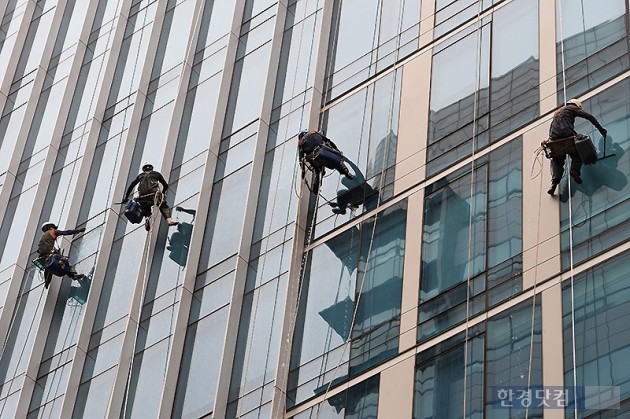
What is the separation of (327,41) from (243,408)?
8816mm

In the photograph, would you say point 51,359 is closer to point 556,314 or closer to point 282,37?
point 282,37

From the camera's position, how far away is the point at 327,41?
100 ft

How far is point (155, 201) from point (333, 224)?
4.72 m

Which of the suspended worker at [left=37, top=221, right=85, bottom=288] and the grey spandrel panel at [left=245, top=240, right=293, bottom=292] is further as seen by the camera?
the suspended worker at [left=37, top=221, right=85, bottom=288]

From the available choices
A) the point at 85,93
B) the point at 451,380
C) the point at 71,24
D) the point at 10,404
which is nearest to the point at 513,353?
the point at 451,380

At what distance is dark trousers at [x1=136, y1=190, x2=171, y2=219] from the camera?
29688mm

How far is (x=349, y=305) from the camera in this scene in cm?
2519

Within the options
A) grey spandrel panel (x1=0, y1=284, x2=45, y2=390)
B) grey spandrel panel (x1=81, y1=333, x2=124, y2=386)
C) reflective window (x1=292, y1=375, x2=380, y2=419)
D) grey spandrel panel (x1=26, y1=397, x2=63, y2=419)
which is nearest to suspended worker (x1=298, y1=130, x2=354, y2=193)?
reflective window (x1=292, y1=375, x2=380, y2=419)

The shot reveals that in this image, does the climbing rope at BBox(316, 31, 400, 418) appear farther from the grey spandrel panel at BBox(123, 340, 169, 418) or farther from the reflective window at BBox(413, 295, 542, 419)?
→ the grey spandrel panel at BBox(123, 340, 169, 418)

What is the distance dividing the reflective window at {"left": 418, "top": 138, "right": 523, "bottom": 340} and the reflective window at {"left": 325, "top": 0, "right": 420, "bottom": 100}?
4.32 meters

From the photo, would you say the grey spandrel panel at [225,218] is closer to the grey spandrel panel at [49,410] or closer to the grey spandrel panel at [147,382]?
the grey spandrel panel at [147,382]

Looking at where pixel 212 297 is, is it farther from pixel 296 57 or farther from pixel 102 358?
pixel 296 57

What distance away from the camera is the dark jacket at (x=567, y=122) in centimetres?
2297

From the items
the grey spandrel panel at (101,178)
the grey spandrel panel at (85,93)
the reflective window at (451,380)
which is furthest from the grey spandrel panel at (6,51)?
the reflective window at (451,380)
